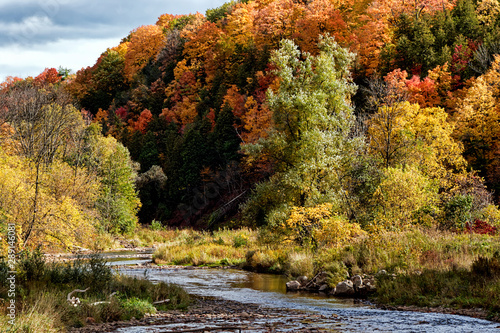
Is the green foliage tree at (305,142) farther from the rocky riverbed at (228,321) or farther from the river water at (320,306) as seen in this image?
the rocky riverbed at (228,321)

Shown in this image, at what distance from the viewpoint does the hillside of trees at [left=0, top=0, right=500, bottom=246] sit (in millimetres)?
28609

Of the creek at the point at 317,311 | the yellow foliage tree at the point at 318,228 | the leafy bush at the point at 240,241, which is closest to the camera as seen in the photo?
the creek at the point at 317,311

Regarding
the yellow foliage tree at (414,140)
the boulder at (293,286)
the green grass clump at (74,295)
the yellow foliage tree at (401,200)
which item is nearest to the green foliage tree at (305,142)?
the yellow foliage tree at (414,140)

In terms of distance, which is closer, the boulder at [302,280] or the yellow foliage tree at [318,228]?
the boulder at [302,280]

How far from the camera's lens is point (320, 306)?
A: 1645cm

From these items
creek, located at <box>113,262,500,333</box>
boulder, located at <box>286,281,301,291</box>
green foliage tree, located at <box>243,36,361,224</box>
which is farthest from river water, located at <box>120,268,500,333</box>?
green foliage tree, located at <box>243,36,361,224</box>

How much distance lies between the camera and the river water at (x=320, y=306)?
12641 millimetres

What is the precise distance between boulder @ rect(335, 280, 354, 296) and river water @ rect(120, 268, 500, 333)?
0.96m

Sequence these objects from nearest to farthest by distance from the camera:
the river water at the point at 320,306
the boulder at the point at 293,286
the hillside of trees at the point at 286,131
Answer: the river water at the point at 320,306
the boulder at the point at 293,286
the hillside of trees at the point at 286,131

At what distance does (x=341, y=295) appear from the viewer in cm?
1938

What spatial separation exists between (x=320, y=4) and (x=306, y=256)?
49619 mm

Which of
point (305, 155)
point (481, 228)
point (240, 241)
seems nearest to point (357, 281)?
point (481, 228)

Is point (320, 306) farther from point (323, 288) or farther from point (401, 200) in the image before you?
point (401, 200)

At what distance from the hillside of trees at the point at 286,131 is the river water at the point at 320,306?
568 centimetres
